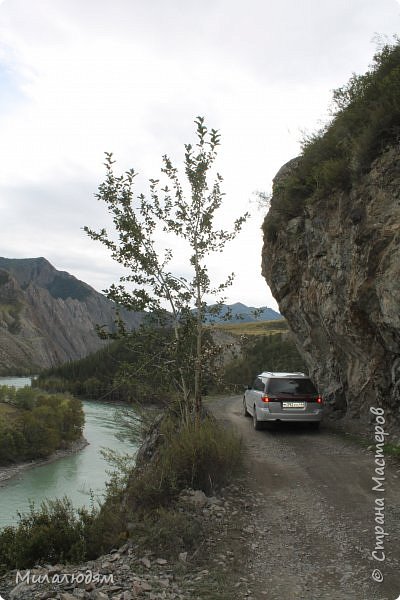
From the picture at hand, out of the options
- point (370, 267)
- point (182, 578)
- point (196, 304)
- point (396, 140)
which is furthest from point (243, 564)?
point (396, 140)

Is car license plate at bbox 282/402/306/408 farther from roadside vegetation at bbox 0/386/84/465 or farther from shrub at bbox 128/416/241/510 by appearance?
roadside vegetation at bbox 0/386/84/465

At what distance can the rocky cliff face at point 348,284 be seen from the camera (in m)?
9.84

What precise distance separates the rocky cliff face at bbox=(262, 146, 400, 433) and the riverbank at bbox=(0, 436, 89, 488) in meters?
38.6

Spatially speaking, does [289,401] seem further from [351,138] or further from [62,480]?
[62,480]

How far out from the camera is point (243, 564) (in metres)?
5.21

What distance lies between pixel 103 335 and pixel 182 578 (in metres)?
6.27

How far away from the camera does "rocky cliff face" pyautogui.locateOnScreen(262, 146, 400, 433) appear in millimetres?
9836

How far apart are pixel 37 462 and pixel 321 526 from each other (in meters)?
53.9

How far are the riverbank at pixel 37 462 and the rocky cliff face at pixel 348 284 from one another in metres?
38.6

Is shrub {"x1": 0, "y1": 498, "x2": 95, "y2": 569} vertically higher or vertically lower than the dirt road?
lower

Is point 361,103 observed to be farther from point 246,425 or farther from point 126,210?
point 246,425

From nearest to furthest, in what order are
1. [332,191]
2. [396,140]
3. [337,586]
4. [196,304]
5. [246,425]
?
1. [337,586]
2. [396,140]
3. [196,304]
4. [332,191]
5. [246,425]

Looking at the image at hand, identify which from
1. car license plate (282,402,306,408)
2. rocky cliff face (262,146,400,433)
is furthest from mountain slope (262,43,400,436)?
car license plate (282,402,306,408)

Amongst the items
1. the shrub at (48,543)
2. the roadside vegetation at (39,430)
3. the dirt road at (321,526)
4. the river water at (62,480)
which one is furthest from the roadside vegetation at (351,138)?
the roadside vegetation at (39,430)
